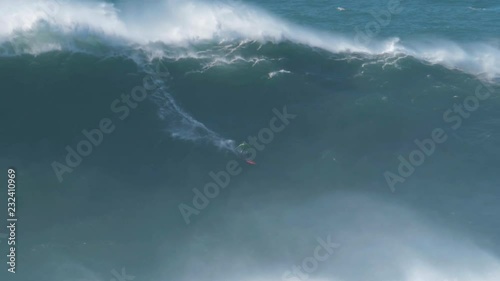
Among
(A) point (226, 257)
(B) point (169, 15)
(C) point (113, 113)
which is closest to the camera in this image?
(A) point (226, 257)

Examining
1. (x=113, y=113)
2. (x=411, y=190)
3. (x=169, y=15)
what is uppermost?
(x=169, y=15)

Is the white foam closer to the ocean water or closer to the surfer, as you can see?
the ocean water

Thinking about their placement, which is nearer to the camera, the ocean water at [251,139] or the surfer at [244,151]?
the ocean water at [251,139]

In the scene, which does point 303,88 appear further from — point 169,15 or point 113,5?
point 113,5

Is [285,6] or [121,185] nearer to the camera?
[121,185]

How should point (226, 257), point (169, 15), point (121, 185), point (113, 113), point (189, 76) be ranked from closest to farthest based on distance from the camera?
point (226, 257), point (121, 185), point (113, 113), point (189, 76), point (169, 15)

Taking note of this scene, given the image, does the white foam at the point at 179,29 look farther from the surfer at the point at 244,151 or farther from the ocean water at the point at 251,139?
the surfer at the point at 244,151

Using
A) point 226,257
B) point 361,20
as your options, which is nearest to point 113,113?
point 226,257

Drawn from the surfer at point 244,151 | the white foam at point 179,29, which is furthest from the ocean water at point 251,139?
the surfer at point 244,151
